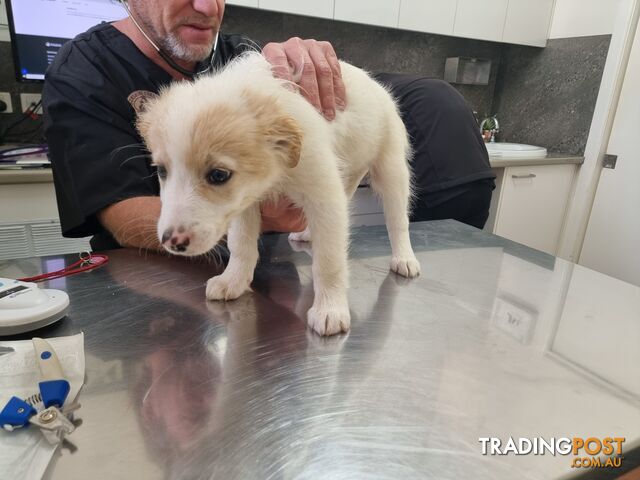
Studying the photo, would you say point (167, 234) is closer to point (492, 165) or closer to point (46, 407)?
point (46, 407)

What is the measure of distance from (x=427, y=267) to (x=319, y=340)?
0.49 metres

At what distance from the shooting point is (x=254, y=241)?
3.36 ft

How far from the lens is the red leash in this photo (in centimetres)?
100

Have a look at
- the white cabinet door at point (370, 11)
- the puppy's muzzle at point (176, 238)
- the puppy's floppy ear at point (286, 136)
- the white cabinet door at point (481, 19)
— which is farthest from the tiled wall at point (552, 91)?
the puppy's muzzle at point (176, 238)

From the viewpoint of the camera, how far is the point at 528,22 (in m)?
3.30

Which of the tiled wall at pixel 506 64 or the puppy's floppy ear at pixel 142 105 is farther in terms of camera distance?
the tiled wall at pixel 506 64

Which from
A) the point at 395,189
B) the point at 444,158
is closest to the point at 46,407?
the point at 395,189

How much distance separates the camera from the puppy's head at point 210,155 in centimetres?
72

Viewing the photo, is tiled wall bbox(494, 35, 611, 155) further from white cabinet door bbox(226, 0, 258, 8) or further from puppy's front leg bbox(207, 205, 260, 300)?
puppy's front leg bbox(207, 205, 260, 300)

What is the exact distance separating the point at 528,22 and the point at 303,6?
6.15 ft

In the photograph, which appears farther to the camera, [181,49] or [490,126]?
[490,126]

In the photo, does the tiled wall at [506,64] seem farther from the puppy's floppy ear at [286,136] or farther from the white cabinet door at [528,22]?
the puppy's floppy ear at [286,136]

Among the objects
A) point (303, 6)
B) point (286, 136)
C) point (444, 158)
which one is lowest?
point (444, 158)

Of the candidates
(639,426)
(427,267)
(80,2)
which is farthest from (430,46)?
(639,426)
